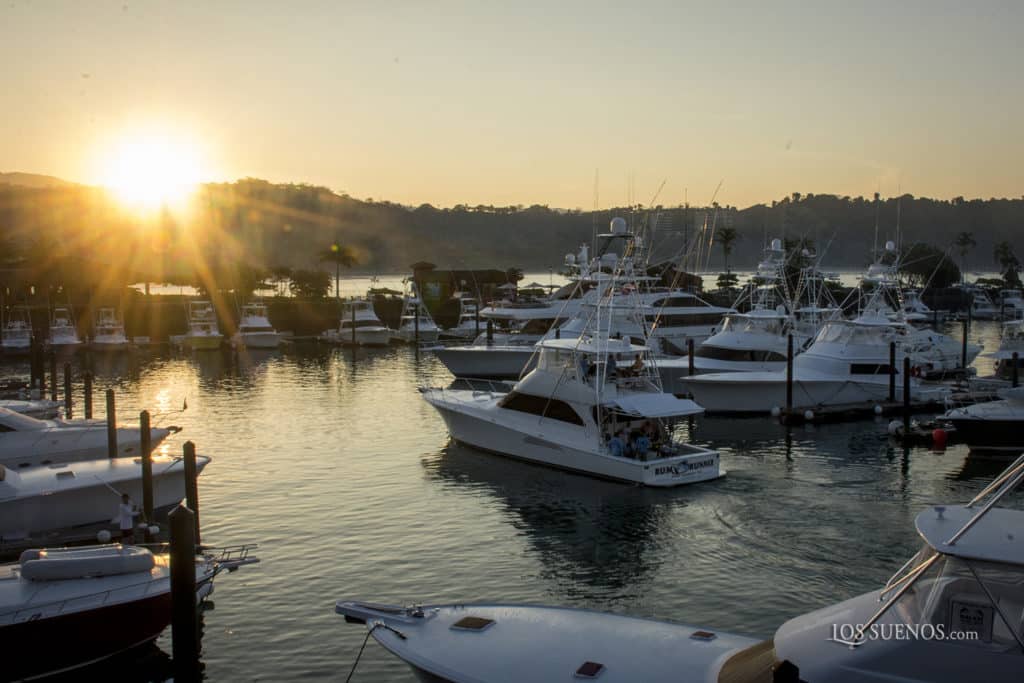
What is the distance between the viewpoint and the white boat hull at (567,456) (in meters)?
22.9

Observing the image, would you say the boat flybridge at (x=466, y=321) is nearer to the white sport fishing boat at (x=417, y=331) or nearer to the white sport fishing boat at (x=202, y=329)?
the white sport fishing boat at (x=417, y=331)

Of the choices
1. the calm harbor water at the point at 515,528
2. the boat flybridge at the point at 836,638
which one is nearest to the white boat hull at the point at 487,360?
the calm harbor water at the point at 515,528

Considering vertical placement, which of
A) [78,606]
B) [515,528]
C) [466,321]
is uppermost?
[466,321]

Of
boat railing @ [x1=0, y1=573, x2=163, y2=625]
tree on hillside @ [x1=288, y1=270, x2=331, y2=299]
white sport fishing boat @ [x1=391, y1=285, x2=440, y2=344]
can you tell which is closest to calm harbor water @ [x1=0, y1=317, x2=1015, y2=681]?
boat railing @ [x1=0, y1=573, x2=163, y2=625]

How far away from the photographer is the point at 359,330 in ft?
213

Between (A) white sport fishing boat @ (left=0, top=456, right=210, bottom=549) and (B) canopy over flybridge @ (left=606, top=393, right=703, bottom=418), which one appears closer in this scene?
(A) white sport fishing boat @ (left=0, top=456, right=210, bottom=549)

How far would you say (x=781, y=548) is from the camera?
18453 millimetres

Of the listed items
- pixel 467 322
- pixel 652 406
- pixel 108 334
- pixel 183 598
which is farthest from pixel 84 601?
pixel 467 322

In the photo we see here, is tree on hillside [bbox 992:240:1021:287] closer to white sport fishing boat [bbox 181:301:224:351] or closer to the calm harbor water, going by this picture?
white sport fishing boat [bbox 181:301:224:351]

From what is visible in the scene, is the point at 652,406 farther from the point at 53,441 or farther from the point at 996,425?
the point at 53,441

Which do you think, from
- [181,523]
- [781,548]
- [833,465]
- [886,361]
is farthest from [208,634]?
[886,361]

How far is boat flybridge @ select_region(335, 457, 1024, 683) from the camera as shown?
27.1ft

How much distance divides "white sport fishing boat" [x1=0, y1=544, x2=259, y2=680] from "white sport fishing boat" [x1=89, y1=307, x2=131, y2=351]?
50.7 m

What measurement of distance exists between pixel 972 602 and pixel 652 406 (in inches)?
598
